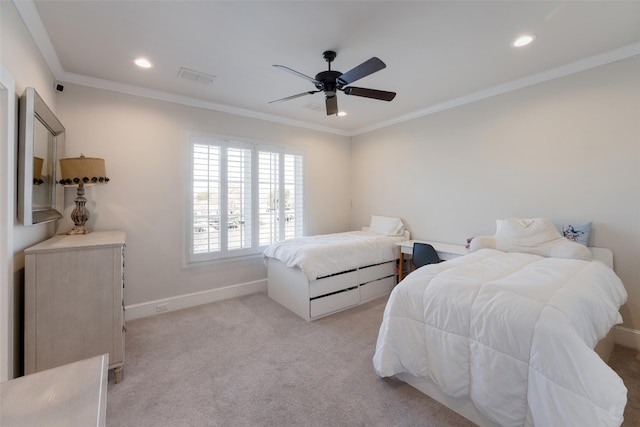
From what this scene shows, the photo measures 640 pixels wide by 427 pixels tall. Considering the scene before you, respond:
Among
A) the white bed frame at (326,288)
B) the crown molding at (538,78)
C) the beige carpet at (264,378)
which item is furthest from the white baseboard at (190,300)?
the crown molding at (538,78)

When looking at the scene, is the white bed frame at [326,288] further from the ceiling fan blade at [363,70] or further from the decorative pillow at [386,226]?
the ceiling fan blade at [363,70]

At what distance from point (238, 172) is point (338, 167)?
6.55 feet

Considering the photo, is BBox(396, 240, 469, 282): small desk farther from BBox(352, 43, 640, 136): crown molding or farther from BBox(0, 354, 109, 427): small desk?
BBox(0, 354, 109, 427): small desk

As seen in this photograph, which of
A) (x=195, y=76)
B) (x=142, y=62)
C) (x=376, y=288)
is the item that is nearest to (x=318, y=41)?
(x=195, y=76)

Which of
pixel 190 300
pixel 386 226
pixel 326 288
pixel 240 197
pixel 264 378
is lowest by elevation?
pixel 264 378

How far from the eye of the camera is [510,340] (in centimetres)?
149

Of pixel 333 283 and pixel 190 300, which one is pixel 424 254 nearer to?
pixel 333 283

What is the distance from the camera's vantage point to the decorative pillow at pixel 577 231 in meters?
2.71

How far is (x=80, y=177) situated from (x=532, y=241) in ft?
14.7

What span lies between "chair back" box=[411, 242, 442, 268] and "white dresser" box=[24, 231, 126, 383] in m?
3.15

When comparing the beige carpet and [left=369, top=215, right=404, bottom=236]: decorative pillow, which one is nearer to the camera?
the beige carpet

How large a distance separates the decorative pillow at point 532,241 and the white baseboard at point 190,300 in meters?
3.04

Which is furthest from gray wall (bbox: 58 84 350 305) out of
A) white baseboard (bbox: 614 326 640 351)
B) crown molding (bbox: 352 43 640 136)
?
white baseboard (bbox: 614 326 640 351)

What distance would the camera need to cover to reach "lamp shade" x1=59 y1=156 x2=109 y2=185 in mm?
2594
